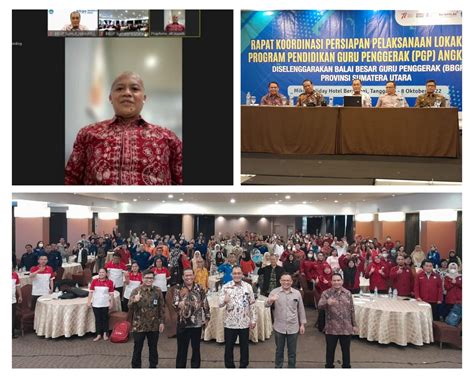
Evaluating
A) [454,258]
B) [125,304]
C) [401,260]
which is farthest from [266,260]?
[454,258]

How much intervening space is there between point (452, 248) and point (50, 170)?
12.6ft

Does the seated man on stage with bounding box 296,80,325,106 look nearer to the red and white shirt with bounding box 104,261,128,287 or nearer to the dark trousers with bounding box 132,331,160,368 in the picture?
the red and white shirt with bounding box 104,261,128,287

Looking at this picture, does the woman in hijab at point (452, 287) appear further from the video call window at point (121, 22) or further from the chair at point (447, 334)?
the video call window at point (121, 22)

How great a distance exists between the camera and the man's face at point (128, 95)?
532 centimetres

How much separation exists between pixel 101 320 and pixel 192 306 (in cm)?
90

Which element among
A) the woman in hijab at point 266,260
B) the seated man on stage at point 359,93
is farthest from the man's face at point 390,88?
the woman in hijab at point 266,260

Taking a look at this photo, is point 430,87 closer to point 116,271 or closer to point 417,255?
point 417,255

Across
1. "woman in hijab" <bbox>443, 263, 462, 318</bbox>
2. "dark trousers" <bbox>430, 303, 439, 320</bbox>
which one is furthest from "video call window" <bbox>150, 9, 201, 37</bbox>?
"dark trousers" <bbox>430, 303, 439, 320</bbox>

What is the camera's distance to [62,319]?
562 cm

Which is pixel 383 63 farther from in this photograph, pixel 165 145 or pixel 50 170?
pixel 50 170

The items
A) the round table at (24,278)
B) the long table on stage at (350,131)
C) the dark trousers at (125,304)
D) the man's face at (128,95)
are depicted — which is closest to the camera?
the man's face at (128,95)

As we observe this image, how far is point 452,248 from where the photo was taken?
18.0 feet

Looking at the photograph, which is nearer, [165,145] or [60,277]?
[165,145]

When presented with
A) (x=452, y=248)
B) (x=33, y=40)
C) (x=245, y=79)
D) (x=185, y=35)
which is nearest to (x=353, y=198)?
(x=452, y=248)
